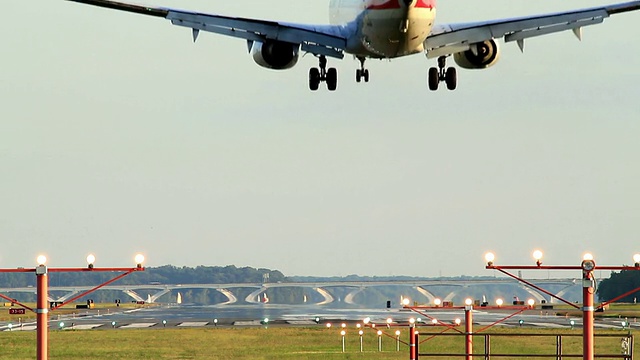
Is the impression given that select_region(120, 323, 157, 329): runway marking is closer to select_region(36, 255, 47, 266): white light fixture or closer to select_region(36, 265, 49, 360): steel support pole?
select_region(36, 265, 49, 360): steel support pole

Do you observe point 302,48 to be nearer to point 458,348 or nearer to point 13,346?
point 458,348

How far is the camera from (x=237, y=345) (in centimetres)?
10269

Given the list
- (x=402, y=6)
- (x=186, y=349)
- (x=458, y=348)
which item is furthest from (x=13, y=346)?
(x=402, y=6)

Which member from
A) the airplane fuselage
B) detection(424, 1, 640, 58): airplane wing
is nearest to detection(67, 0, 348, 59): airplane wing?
the airplane fuselage

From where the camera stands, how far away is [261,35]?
60.0 metres

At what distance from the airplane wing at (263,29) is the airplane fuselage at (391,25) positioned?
57.1 inches

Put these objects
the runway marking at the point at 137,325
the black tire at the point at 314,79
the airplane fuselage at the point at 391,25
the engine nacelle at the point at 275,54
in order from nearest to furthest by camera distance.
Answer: the airplane fuselage at the point at 391,25
the engine nacelle at the point at 275,54
the black tire at the point at 314,79
the runway marking at the point at 137,325

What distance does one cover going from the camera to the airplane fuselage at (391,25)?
178 ft

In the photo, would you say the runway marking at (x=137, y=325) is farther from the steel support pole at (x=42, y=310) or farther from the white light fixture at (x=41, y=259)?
the white light fixture at (x=41, y=259)

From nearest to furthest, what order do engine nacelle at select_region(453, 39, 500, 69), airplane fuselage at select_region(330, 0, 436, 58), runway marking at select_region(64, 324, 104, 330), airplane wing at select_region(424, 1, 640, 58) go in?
1. airplane fuselage at select_region(330, 0, 436, 58)
2. airplane wing at select_region(424, 1, 640, 58)
3. engine nacelle at select_region(453, 39, 500, 69)
4. runway marking at select_region(64, 324, 104, 330)

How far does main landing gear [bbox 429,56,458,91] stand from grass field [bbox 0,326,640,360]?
29.3 m

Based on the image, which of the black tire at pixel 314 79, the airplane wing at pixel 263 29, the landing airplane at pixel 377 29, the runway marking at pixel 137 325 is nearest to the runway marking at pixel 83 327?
the runway marking at pixel 137 325

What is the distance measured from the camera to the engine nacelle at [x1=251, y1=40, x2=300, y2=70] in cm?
6228

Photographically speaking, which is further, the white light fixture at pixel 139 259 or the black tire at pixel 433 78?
the black tire at pixel 433 78
